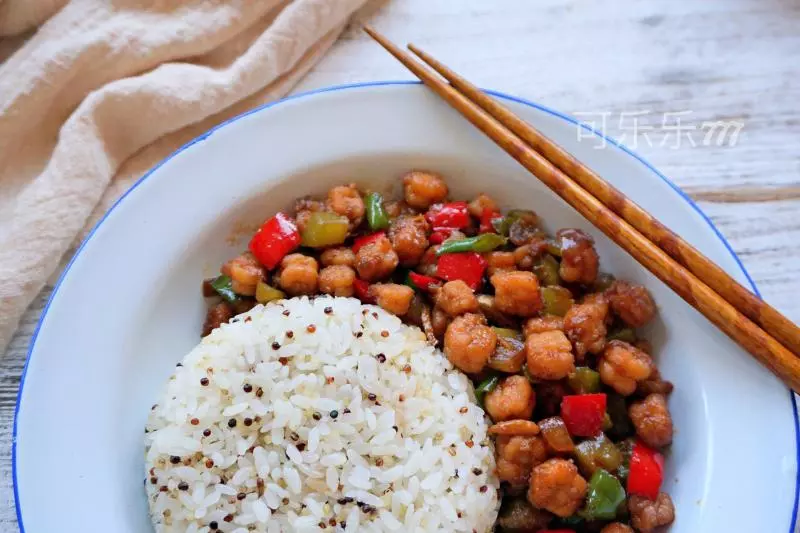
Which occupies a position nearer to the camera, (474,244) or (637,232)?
(637,232)

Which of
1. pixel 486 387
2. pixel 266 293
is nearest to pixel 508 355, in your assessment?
pixel 486 387

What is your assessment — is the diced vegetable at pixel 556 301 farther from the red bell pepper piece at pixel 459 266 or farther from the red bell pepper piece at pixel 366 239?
the red bell pepper piece at pixel 366 239

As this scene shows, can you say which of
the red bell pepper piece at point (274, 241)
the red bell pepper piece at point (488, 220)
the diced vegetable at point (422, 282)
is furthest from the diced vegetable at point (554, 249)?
the red bell pepper piece at point (274, 241)

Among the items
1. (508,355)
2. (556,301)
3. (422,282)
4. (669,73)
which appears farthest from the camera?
(669,73)

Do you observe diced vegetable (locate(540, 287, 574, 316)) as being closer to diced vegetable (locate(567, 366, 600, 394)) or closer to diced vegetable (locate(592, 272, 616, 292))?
diced vegetable (locate(592, 272, 616, 292))

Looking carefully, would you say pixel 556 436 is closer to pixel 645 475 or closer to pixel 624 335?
pixel 645 475

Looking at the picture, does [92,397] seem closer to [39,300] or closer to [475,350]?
[39,300]

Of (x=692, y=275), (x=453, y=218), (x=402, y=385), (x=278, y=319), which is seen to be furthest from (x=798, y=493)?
(x=278, y=319)
